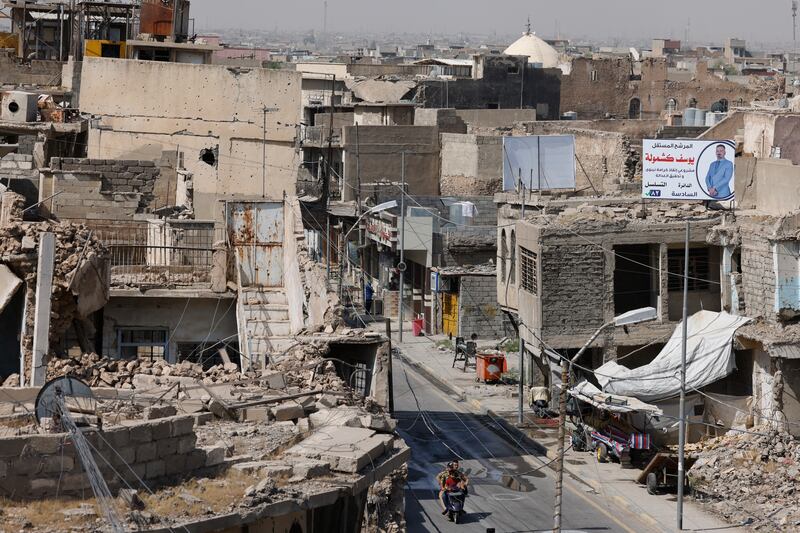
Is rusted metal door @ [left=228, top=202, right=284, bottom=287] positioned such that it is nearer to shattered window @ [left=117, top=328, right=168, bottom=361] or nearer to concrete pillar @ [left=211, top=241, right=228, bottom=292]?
concrete pillar @ [left=211, top=241, right=228, bottom=292]

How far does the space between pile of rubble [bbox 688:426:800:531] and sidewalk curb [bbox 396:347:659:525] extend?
4.30 feet

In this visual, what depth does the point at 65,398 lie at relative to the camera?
13.7m

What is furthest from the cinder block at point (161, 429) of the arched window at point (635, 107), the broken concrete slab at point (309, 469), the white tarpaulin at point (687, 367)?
the arched window at point (635, 107)

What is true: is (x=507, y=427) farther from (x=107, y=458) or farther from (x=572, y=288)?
(x=107, y=458)

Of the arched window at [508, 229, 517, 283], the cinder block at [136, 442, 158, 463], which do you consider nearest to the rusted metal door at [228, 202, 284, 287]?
the arched window at [508, 229, 517, 283]

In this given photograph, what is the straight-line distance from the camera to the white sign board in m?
39.7

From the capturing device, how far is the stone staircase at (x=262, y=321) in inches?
1001

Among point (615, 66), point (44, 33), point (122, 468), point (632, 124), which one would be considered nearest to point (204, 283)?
point (122, 468)

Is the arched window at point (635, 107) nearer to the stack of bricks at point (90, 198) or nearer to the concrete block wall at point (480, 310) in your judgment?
the concrete block wall at point (480, 310)

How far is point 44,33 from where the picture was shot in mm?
70125

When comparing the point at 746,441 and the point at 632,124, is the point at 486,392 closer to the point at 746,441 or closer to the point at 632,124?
the point at 746,441

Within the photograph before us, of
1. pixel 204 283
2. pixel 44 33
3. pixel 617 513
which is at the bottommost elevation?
pixel 617 513

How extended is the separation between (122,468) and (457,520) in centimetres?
1246

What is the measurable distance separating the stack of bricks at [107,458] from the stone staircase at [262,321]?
9.99 meters
